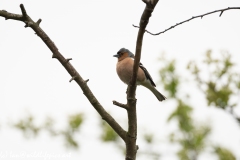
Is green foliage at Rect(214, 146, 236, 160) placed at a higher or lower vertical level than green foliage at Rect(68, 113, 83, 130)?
lower

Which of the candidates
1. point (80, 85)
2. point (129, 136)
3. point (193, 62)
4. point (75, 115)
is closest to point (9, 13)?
point (80, 85)

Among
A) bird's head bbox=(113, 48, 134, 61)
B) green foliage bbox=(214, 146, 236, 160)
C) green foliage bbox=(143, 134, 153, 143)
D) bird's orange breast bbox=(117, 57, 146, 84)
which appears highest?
bird's head bbox=(113, 48, 134, 61)

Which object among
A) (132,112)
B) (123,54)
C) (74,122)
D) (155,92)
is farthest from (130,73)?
(132,112)

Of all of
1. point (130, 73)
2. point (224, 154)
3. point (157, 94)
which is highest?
point (157, 94)

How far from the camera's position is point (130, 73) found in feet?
23.2

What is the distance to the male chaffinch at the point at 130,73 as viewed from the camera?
7145 millimetres

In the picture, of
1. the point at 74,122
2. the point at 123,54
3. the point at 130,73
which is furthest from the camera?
the point at 123,54

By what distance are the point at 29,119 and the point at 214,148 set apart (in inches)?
130

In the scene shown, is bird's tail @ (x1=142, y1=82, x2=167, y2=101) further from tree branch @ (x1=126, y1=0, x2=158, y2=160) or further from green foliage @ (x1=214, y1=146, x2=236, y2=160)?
tree branch @ (x1=126, y1=0, x2=158, y2=160)

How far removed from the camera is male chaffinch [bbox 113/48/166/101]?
7145 millimetres

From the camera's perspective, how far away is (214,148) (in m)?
6.34

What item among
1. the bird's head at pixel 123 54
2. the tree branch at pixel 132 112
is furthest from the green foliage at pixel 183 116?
the tree branch at pixel 132 112

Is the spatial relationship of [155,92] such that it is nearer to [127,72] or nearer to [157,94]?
[157,94]

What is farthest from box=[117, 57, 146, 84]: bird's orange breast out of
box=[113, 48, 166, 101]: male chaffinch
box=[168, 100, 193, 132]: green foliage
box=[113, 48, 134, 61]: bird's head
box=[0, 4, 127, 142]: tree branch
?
box=[0, 4, 127, 142]: tree branch
